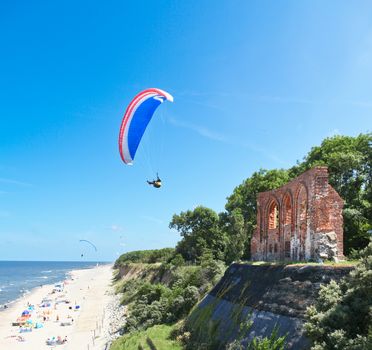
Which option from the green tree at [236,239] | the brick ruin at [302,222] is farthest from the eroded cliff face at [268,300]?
the green tree at [236,239]

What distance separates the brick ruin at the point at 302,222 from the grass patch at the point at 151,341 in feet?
28.5

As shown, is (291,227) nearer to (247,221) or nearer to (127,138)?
(127,138)

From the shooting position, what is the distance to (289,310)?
1466cm

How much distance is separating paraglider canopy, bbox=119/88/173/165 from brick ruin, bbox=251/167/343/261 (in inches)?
354

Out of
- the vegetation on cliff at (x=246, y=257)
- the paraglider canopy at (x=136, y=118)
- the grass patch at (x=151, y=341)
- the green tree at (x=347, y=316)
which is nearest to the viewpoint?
the green tree at (x=347, y=316)

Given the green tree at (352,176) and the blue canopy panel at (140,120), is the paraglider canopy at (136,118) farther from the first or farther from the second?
the green tree at (352,176)

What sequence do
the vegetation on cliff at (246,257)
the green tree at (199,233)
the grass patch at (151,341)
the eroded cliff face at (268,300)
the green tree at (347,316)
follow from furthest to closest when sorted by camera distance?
1. the green tree at (199,233)
2. the grass patch at (151,341)
3. the eroded cliff face at (268,300)
4. the vegetation on cliff at (246,257)
5. the green tree at (347,316)

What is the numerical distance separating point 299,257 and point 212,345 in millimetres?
7377

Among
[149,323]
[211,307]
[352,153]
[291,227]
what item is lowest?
[149,323]

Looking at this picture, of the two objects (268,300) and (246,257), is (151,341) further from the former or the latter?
(246,257)

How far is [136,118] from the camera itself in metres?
19.7

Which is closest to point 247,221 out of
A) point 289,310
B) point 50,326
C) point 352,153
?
point 352,153

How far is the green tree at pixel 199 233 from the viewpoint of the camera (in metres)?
46.6

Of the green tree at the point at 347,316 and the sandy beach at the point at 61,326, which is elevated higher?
the green tree at the point at 347,316
